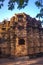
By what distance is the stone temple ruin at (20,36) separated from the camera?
20281mm

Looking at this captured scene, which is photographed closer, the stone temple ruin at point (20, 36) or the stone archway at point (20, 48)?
the stone archway at point (20, 48)

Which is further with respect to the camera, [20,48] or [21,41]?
[21,41]

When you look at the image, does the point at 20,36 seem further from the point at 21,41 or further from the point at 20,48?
the point at 20,48

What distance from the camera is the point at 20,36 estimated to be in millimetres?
20469

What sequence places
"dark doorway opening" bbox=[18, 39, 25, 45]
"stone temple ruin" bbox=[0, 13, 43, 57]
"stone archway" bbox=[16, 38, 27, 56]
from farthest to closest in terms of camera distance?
"dark doorway opening" bbox=[18, 39, 25, 45], "stone temple ruin" bbox=[0, 13, 43, 57], "stone archway" bbox=[16, 38, 27, 56]

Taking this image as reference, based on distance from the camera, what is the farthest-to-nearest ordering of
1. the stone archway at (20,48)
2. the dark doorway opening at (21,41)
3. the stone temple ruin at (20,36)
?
the dark doorway opening at (21,41), the stone temple ruin at (20,36), the stone archway at (20,48)

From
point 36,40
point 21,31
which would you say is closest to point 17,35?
point 21,31

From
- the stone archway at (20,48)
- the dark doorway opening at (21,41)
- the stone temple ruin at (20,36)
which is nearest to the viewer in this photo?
the stone archway at (20,48)

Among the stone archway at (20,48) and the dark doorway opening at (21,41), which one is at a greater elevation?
the dark doorway opening at (21,41)

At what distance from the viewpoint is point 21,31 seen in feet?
67.2

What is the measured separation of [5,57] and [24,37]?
2.81 meters

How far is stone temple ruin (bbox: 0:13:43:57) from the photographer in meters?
20.3

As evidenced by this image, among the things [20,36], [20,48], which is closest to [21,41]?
[20,36]

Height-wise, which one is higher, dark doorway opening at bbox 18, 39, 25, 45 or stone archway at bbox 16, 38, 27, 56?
dark doorway opening at bbox 18, 39, 25, 45
